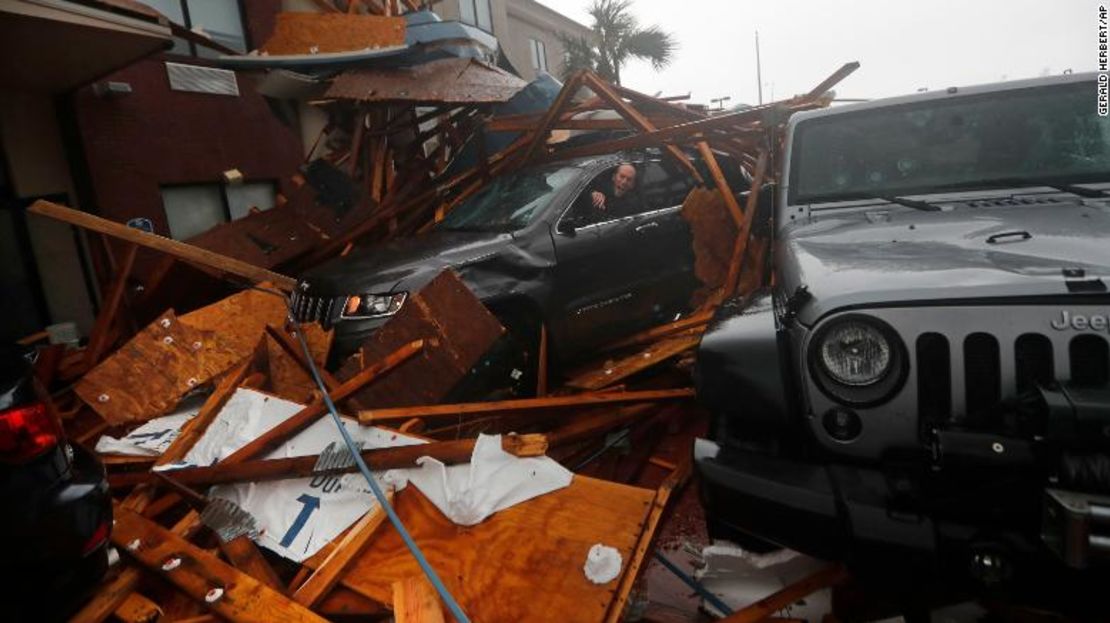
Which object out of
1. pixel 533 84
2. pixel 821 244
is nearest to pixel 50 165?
pixel 533 84

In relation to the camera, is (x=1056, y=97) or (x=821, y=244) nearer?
(x=821, y=244)

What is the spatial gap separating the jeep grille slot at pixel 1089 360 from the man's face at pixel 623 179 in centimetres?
370

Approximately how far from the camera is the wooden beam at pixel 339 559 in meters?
2.25

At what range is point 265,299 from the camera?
15.6 ft

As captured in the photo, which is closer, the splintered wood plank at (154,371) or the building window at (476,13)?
the splintered wood plank at (154,371)

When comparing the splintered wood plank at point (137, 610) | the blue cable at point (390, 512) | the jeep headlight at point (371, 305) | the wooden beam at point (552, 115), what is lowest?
the splintered wood plank at point (137, 610)

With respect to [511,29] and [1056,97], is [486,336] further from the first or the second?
[511,29]

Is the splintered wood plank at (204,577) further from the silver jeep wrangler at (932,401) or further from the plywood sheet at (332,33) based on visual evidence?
the plywood sheet at (332,33)

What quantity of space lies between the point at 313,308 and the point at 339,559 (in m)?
2.29

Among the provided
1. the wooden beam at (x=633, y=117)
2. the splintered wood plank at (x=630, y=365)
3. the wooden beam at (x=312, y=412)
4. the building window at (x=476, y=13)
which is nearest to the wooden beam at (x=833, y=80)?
the wooden beam at (x=633, y=117)

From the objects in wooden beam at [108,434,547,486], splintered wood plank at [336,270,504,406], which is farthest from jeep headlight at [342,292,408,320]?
wooden beam at [108,434,547,486]

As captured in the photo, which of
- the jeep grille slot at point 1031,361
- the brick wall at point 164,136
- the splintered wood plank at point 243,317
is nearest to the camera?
the jeep grille slot at point 1031,361

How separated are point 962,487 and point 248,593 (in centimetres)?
242

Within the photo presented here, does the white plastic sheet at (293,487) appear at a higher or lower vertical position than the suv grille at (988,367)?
lower
